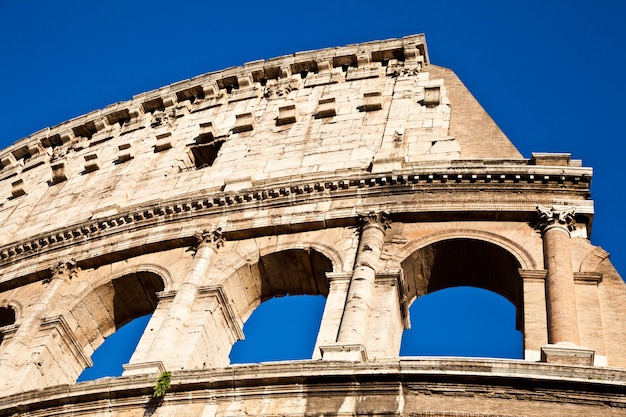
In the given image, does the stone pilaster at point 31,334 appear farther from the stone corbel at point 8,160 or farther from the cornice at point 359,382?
the stone corbel at point 8,160

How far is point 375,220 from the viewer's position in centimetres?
1706

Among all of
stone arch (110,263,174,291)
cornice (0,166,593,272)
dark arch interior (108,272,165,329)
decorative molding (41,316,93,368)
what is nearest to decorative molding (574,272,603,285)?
cornice (0,166,593,272)

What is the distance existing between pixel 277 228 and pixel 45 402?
18.3 feet

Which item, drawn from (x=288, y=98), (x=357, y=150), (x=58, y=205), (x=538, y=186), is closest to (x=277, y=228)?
(x=357, y=150)

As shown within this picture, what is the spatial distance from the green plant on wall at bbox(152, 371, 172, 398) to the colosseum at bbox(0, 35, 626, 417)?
1.3 inches

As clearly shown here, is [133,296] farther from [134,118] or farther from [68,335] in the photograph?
[134,118]

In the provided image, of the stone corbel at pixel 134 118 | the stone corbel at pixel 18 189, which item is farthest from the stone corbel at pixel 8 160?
the stone corbel at pixel 134 118

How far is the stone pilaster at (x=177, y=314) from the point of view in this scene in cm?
1498

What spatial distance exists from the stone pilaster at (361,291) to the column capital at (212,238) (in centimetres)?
290

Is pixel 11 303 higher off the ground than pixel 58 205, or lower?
lower

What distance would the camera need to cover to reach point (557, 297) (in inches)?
571

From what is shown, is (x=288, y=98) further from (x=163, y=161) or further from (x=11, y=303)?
(x=11, y=303)

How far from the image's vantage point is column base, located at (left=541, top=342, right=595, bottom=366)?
13.1 meters

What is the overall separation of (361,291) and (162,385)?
11.9 ft
